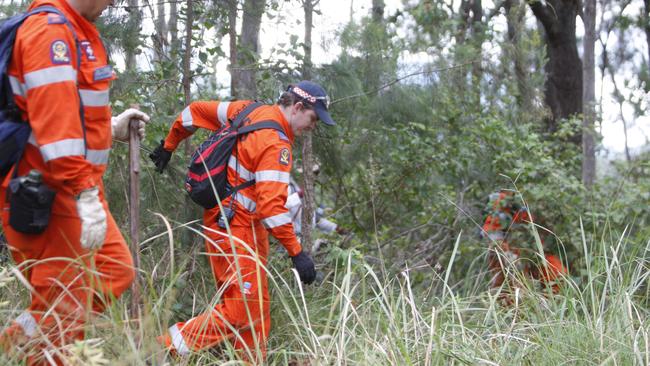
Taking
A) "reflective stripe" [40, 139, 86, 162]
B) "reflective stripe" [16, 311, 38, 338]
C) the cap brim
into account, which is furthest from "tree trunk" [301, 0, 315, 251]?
"reflective stripe" [16, 311, 38, 338]

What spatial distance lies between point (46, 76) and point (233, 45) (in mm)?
2916

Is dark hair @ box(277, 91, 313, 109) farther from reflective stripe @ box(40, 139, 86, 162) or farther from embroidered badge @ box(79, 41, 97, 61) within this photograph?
reflective stripe @ box(40, 139, 86, 162)

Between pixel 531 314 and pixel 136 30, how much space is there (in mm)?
3056

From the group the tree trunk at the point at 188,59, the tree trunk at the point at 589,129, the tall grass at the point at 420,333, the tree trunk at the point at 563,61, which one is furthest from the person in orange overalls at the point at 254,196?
the tree trunk at the point at 563,61

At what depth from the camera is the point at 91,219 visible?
9.45 feet

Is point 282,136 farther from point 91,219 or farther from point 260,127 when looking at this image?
point 91,219

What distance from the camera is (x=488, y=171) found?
25.3 ft

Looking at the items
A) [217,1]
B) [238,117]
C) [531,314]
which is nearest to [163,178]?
[238,117]

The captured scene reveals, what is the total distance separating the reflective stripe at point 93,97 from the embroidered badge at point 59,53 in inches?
8.0

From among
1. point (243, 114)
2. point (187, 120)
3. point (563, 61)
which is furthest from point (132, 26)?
point (563, 61)

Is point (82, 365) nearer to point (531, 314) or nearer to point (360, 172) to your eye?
point (531, 314)

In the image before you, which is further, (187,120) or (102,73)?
(187,120)

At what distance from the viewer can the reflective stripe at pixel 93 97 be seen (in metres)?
3.05

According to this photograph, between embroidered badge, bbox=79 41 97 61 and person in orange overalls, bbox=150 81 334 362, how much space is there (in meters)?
1.26
